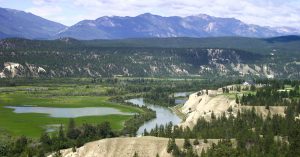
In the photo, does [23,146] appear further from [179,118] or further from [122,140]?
[179,118]

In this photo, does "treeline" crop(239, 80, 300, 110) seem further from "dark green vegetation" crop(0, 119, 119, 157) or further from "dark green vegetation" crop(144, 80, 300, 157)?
"dark green vegetation" crop(0, 119, 119, 157)

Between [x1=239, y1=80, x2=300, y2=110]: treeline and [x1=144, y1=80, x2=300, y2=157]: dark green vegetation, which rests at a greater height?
[x1=239, y1=80, x2=300, y2=110]: treeline

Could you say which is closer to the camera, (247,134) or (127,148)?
(127,148)

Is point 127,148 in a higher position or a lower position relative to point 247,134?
lower

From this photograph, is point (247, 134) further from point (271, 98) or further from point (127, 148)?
point (271, 98)

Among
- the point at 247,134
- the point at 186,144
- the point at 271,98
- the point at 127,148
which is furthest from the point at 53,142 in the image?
the point at 271,98

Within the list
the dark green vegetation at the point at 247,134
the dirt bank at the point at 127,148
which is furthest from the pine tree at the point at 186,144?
the dirt bank at the point at 127,148

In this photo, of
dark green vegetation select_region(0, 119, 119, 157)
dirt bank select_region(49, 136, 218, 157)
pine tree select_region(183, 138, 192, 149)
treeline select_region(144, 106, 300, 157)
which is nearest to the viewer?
treeline select_region(144, 106, 300, 157)

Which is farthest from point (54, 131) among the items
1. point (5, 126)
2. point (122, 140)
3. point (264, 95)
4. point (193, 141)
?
point (264, 95)

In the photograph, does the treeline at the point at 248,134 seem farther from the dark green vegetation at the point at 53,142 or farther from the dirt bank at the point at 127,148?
the dark green vegetation at the point at 53,142

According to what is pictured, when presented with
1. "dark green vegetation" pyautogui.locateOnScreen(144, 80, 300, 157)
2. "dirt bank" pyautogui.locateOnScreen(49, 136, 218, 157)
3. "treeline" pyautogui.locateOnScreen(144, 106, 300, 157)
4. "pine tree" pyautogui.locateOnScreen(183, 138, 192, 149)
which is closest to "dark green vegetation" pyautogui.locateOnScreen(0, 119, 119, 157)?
"dirt bank" pyautogui.locateOnScreen(49, 136, 218, 157)
